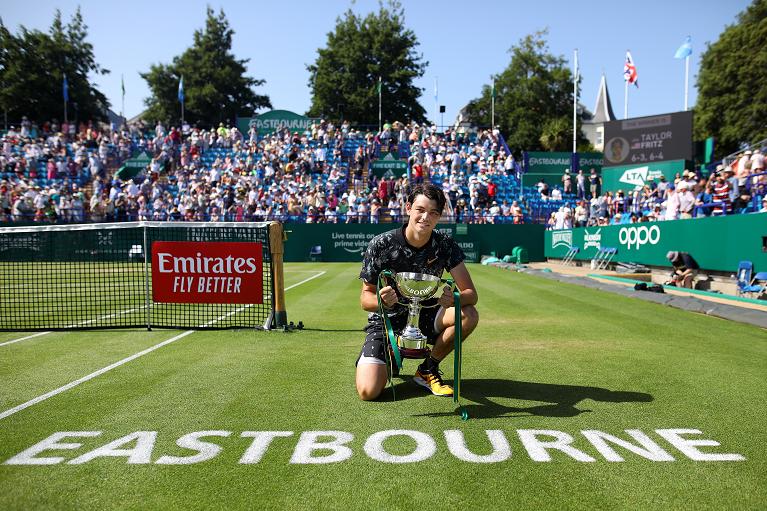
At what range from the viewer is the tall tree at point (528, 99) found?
2798 inches

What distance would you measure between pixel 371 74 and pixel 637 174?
1737 inches

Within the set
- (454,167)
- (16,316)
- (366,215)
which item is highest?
(454,167)

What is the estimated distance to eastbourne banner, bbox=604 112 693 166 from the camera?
2816 cm

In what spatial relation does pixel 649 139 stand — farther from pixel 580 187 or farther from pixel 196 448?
pixel 196 448

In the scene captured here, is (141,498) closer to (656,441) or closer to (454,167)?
(656,441)

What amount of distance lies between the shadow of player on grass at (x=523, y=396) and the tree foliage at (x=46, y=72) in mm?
70738

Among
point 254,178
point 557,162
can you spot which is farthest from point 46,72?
point 557,162

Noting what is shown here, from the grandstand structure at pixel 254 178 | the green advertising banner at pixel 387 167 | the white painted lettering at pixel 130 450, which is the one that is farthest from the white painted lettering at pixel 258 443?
the green advertising banner at pixel 387 167

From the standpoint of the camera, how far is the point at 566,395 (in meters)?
5.11

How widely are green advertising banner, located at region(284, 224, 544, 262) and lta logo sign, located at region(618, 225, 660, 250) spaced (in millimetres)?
9239

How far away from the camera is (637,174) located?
98.3 ft

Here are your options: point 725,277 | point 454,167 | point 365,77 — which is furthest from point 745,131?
point 725,277

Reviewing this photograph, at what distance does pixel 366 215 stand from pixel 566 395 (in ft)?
90.7

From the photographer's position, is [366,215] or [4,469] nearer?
[4,469]
